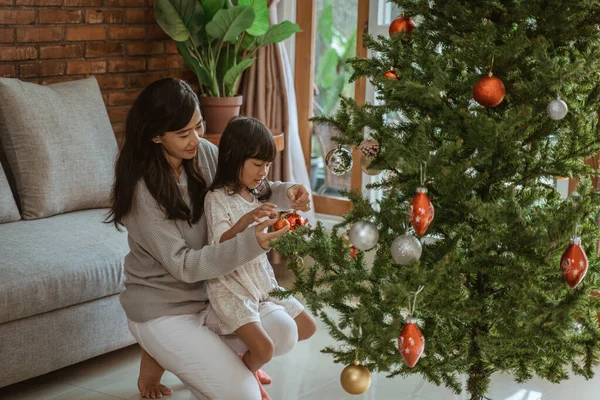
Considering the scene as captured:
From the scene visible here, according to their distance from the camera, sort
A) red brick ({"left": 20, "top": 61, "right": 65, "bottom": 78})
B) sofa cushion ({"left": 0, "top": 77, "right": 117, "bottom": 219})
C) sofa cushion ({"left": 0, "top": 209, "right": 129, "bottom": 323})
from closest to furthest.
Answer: sofa cushion ({"left": 0, "top": 209, "right": 129, "bottom": 323}) → sofa cushion ({"left": 0, "top": 77, "right": 117, "bottom": 219}) → red brick ({"left": 20, "top": 61, "right": 65, "bottom": 78})

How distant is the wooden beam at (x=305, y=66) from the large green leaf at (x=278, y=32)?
0.41m

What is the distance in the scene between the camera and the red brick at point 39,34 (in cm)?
345

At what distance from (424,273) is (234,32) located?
87.4 inches

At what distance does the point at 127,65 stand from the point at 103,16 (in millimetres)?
251

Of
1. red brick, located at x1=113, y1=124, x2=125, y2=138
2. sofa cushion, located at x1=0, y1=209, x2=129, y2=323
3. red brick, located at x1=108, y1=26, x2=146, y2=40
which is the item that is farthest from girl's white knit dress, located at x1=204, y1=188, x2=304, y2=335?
red brick, located at x1=108, y1=26, x2=146, y2=40

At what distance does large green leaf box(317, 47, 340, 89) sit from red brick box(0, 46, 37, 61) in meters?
1.41

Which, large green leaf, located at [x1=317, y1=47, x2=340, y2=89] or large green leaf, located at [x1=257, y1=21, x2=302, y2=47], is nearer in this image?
large green leaf, located at [x1=257, y1=21, x2=302, y2=47]

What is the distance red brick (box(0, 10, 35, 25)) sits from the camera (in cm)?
338

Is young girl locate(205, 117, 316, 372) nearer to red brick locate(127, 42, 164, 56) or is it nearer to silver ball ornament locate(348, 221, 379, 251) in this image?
silver ball ornament locate(348, 221, 379, 251)

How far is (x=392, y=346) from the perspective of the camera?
186cm

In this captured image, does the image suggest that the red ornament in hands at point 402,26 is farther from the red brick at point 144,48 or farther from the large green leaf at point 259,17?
the red brick at point 144,48

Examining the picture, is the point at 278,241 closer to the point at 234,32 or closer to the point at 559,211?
the point at 559,211

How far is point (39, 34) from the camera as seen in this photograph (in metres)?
3.52

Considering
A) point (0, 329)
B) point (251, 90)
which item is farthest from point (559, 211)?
point (251, 90)
